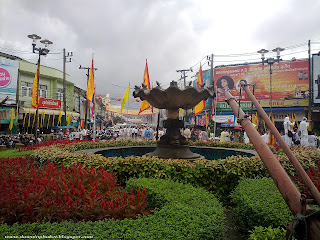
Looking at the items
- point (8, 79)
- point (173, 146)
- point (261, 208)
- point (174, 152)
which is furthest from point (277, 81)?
point (261, 208)

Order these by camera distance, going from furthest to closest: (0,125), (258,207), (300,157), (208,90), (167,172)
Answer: (0,125) → (208,90) → (300,157) → (167,172) → (258,207)

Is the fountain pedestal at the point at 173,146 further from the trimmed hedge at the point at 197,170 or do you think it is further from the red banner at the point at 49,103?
the red banner at the point at 49,103

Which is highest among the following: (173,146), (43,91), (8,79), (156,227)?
(8,79)

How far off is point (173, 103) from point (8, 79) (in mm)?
Answer: 23326

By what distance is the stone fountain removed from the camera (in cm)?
764

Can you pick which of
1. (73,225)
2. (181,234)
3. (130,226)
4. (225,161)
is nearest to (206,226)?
(181,234)

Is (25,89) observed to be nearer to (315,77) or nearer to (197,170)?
(197,170)

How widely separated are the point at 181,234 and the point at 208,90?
5.89 metres

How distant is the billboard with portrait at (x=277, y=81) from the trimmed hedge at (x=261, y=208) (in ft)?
86.9

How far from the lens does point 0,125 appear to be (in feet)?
79.1

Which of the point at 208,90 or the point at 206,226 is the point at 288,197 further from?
the point at 208,90

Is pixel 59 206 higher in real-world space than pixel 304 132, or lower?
lower

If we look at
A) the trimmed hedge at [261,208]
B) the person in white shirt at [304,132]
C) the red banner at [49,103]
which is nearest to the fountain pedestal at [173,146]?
the trimmed hedge at [261,208]

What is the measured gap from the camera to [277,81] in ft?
101
